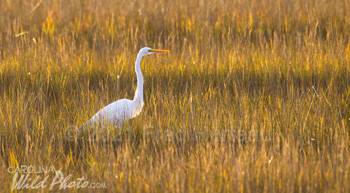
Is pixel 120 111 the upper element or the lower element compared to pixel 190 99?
lower

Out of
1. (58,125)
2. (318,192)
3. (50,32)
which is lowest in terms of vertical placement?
(318,192)

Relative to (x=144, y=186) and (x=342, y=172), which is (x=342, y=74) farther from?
(x=144, y=186)

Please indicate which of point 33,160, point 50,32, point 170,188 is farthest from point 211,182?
point 50,32

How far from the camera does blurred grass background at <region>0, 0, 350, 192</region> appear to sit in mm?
2277

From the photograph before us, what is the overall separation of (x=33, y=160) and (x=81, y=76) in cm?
184

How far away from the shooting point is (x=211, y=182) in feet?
7.02

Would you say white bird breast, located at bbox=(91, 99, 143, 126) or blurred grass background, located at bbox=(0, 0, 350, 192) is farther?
white bird breast, located at bbox=(91, 99, 143, 126)

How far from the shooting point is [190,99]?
3.07m

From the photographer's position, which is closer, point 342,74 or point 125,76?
point 342,74

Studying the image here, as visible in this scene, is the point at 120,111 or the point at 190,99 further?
the point at 120,111

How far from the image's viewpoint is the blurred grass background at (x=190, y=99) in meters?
2.28

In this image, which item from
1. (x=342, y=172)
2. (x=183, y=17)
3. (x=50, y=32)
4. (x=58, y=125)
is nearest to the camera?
(x=342, y=172)

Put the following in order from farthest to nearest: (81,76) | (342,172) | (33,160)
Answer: (81,76), (33,160), (342,172)

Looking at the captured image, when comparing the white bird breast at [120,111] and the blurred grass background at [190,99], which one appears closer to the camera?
the blurred grass background at [190,99]
